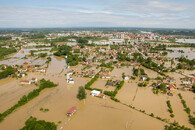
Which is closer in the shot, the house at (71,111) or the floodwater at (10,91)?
the house at (71,111)

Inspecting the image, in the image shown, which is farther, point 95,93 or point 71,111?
point 95,93

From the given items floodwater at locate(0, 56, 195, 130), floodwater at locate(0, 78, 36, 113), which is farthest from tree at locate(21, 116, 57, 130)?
floodwater at locate(0, 78, 36, 113)

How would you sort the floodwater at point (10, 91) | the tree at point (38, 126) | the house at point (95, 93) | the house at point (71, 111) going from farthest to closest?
the house at point (95, 93)
the floodwater at point (10, 91)
the house at point (71, 111)
the tree at point (38, 126)

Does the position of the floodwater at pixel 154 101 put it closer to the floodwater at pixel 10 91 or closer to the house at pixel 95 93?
the house at pixel 95 93

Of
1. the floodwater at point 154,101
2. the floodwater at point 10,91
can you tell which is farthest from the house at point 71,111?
the floodwater at point 10,91

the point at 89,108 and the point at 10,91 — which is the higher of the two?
the point at 10,91

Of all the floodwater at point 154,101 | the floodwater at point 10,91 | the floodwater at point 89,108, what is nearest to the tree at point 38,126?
the floodwater at point 89,108

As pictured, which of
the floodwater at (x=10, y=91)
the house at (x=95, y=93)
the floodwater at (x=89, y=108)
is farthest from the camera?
the house at (x=95, y=93)

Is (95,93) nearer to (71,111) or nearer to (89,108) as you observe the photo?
(89,108)

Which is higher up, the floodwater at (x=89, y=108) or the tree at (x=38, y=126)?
the tree at (x=38, y=126)

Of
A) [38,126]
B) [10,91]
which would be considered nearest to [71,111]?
[38,126]

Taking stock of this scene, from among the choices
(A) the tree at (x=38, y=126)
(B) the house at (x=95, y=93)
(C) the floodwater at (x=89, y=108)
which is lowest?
(C) the floodwater at (x=89, y=108)

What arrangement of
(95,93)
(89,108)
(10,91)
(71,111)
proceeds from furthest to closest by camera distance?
(10,91) < (95,93) < (89,108) < (71,111)
